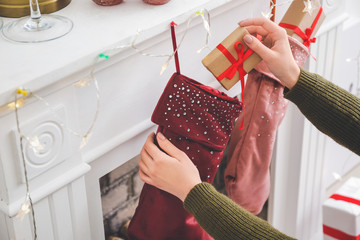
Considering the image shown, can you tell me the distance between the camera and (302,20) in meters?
1.23

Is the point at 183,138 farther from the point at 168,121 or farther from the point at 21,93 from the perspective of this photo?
the point at 21,93

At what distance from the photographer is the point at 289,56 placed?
3.69 feet

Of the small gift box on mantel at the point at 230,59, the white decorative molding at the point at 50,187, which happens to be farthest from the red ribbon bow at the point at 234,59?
the white decorative molding at the point at 50,187

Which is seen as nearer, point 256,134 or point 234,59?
point 234,59

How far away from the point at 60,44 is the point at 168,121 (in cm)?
26

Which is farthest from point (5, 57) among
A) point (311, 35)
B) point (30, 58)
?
point (311, 35)

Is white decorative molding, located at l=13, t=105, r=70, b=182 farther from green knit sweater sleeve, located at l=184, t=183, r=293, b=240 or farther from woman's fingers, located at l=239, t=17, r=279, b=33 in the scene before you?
woman's fingers, located at l=239, t=17, r=279, b=33

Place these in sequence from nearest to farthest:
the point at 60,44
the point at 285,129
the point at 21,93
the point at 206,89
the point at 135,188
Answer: the point at 21,93 → the point at 60,44 → the point at 206,89 → the point at 135,188 → the point at 285,129

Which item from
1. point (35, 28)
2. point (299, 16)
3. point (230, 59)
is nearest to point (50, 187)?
point (35, 28)

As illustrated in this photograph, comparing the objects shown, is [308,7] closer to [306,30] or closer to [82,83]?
[306,30]

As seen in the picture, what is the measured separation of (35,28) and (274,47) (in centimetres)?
48

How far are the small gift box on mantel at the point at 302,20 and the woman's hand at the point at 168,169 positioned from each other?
406 millimetres

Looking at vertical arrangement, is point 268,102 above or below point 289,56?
below

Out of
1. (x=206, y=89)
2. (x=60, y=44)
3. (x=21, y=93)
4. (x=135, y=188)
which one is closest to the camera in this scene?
(x=21, y=93)
